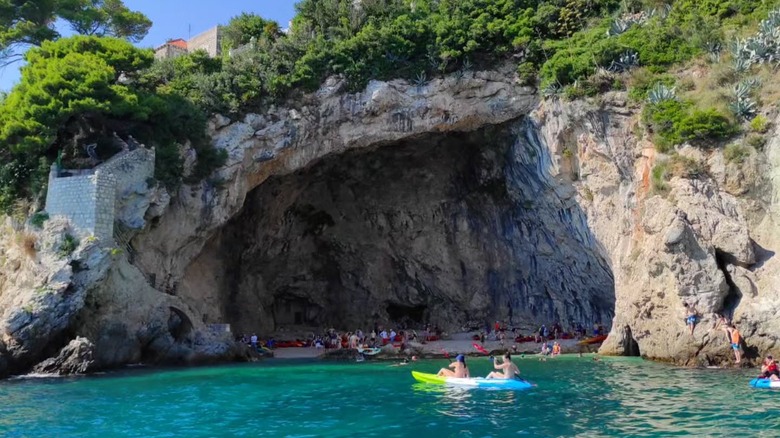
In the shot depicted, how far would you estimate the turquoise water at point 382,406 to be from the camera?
34.9 feet

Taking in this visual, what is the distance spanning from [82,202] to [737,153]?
859 inches

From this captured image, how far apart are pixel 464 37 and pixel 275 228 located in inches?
546

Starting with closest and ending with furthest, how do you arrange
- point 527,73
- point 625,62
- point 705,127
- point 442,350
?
point 705,127, point 625,62, point 442,350, point 527,73

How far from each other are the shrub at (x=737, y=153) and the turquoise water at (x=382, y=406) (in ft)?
23.7

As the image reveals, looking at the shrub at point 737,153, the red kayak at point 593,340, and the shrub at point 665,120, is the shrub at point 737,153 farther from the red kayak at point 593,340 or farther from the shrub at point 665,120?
the red kayak at point 593,340

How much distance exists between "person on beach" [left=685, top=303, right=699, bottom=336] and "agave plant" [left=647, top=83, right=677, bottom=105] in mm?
7912

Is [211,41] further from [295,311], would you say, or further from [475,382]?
[475,382]

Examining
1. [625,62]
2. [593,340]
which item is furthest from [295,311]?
[625,62]

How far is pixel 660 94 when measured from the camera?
23.4 metres

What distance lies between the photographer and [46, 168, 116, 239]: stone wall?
822 inches

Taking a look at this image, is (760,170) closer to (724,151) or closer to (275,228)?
(724,151)

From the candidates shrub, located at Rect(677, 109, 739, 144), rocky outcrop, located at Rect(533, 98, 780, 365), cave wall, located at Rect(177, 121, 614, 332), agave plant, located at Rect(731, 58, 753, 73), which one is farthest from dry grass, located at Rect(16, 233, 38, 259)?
agave plant, located at Rect(731, 58, 753, 73)

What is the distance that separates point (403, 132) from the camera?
2792 cm

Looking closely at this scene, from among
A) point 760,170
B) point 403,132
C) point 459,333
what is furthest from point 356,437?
point 459,333
